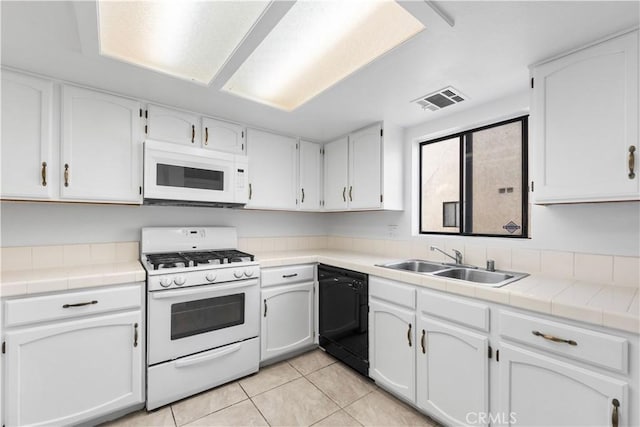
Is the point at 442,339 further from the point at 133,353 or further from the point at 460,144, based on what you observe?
the point at 133,353

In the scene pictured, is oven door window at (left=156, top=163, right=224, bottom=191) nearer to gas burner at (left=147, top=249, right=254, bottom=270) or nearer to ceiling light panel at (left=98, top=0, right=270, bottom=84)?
gas burner at (left=147, top=249, right=254, bottom=270)

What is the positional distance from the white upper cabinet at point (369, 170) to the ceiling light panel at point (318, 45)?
0.80 meters

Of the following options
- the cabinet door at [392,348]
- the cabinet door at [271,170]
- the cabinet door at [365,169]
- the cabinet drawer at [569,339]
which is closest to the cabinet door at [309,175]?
the cabinet door at [271,170]

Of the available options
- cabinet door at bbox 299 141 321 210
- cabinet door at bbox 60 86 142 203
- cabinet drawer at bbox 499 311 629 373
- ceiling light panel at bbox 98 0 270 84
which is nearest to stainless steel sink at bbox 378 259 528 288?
cabinet drawer at bbox 499 311 629 373

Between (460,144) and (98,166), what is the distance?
2843 millimetres

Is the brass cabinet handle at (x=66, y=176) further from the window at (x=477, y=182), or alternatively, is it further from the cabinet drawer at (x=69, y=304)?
the window at (x=477, y=182)

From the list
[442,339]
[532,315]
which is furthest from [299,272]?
[532,315]

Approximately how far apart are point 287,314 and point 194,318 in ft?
2.61

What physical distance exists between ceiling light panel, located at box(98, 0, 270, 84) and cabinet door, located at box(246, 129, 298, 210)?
1.01 meters

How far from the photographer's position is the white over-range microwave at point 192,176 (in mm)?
2109

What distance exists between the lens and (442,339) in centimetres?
167

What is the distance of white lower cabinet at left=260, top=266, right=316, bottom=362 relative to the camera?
2.39m

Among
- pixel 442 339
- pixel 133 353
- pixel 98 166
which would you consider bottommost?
pixel 133 353

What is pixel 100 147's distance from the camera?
1979 mm
